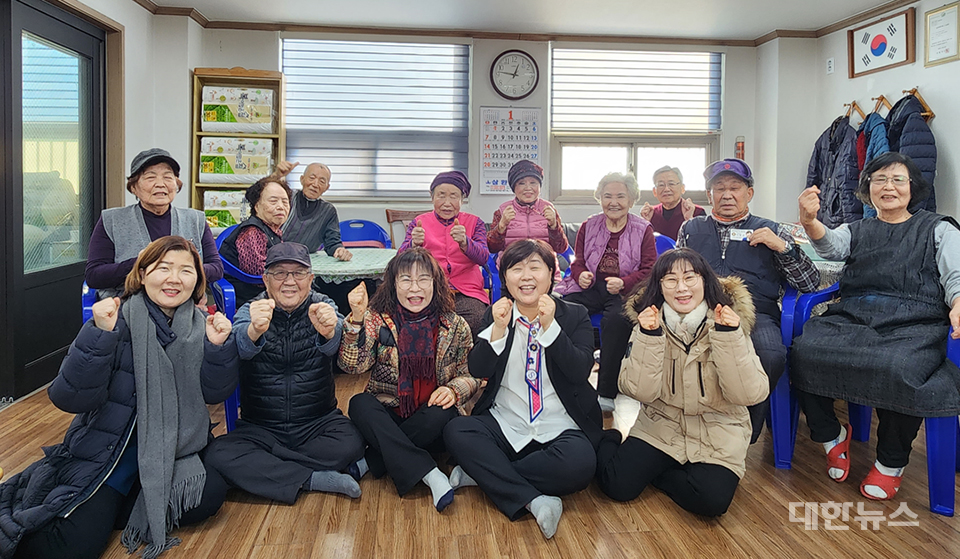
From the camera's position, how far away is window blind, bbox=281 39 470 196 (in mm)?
5598

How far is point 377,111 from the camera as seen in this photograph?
571 centimetres

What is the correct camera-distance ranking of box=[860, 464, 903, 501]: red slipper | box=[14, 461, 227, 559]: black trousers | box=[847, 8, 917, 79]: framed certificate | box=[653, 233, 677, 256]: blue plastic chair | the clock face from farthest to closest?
the clock face → box=[847, 8, 917, 79]: framed certificate → box=[653, 233, 677, 256]: blue plastic chair → box=[860, 464, 903, 501]: red slipper → box=[14, 461, 227, 559]: black trousers

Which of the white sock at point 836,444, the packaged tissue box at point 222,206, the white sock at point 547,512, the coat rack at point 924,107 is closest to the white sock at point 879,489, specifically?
the white sock at point 836,444

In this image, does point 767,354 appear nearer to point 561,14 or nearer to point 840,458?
point 840,458

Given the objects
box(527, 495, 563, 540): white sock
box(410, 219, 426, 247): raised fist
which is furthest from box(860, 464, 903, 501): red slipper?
box(410, 219, 426, 247): raised fist

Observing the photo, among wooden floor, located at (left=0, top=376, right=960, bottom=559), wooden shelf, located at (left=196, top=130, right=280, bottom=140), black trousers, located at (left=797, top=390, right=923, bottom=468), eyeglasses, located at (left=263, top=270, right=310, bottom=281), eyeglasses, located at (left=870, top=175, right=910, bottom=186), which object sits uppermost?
wooden shelf, located at (left=196, top=130, right=280, bottom=140)

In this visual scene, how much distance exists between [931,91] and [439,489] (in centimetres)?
460

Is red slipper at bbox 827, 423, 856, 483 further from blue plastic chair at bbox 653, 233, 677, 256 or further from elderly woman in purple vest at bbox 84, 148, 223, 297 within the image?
elderly woman in purple vest at bbox 84, 148, 223, 297

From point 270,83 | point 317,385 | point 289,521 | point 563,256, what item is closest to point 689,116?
point 563,256

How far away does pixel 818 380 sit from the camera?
7.61 ft

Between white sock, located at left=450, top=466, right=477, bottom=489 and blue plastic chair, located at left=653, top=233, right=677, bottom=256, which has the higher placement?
blue plastic chair, located at left=653, top=233, right=677, bottom=256

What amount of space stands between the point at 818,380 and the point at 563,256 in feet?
7.18

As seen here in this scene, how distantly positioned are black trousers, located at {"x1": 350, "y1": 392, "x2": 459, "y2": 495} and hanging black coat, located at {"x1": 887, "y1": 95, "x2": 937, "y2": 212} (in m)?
3.84

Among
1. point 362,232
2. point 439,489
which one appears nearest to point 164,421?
point 439,489
